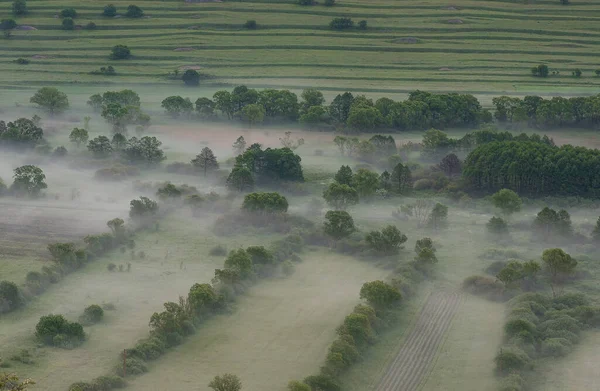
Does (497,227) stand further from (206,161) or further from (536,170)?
(206,161)

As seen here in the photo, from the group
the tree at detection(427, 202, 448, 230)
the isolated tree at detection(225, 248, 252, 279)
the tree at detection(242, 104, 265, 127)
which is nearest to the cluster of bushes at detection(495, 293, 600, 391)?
the tree at detection(427, 202, 448, 230)

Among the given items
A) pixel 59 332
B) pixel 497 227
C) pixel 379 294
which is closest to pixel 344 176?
pixel 497 227

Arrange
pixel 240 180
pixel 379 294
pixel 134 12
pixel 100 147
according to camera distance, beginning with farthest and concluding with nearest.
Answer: pixel 134 12 → pixel 100 147 → pixel 240 180 → pixel 379 294

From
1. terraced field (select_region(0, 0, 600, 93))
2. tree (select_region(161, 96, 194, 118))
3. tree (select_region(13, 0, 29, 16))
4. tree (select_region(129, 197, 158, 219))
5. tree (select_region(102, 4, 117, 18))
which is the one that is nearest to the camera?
tree (select_region(129, 197, 158, 219))

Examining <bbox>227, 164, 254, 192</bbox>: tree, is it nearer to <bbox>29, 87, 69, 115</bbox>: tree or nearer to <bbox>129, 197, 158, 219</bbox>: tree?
<bbox>129, 197, 158, 219</bbox>: tree

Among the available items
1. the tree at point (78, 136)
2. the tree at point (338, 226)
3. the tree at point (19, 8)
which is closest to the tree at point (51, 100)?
the tree at point (78, 136)

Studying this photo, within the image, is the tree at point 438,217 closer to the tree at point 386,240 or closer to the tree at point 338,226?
the tree at point 386,240
